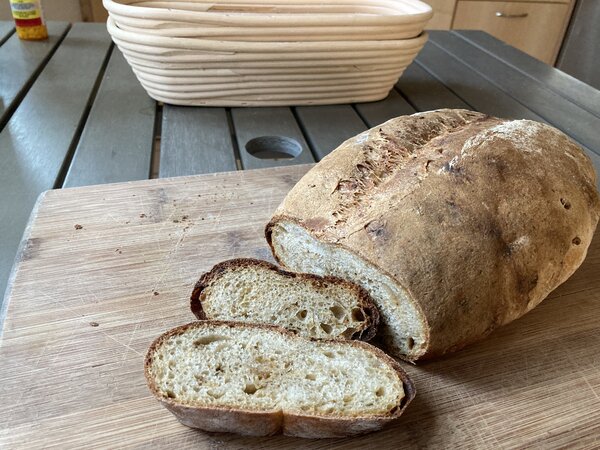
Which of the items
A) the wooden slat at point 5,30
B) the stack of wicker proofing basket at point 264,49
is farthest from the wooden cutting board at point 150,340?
the wooden slat at point 5,30

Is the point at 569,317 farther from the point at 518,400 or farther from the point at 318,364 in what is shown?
the point at 318,364

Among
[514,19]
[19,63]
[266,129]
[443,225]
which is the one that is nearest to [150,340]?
[443,225]

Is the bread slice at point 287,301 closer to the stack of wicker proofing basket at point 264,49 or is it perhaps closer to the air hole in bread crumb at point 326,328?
the air hole in bread crumb at point 326,328

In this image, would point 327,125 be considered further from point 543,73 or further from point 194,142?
point 543,73

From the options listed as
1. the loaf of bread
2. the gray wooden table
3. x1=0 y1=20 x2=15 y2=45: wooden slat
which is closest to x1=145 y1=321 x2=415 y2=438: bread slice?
the loaf of bread

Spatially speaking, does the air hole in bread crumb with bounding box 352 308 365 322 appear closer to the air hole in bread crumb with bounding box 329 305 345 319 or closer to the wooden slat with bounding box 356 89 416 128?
the air hole in bread crumb with bounding box 329 305 345 319

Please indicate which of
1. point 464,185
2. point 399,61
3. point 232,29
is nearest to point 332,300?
point 464,185
